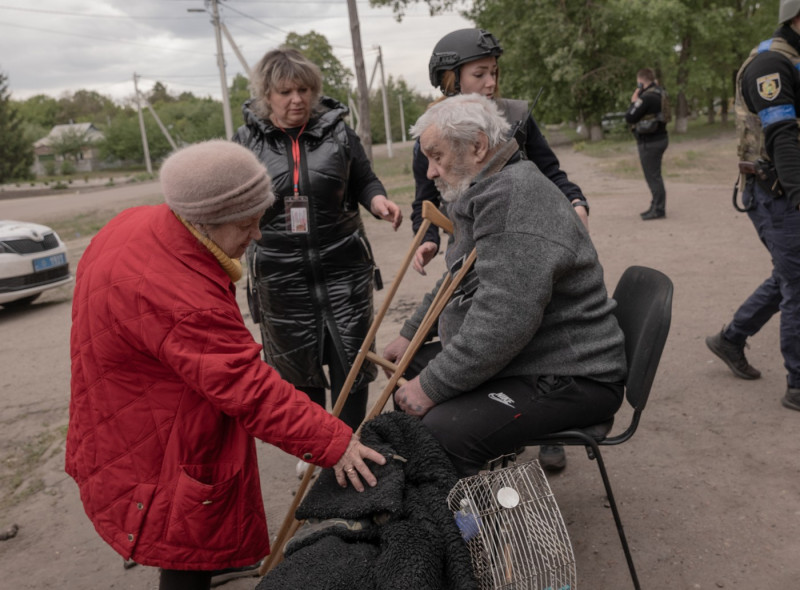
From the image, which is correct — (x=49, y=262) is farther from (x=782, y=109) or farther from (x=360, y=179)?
(x=782, y=109)

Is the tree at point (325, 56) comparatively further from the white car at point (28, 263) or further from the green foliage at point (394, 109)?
the white car at point (28, 263)

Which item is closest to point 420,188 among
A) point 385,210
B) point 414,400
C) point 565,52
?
point 385,210

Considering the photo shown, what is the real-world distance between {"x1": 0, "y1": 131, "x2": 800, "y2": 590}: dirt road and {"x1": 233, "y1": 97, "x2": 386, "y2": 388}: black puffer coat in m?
0.82

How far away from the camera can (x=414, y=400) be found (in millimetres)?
2334

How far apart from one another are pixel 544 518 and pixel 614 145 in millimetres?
26805

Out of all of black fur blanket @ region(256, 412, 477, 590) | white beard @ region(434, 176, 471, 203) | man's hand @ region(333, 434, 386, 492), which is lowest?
black fur blanket @ region(256, 412, 477, 590)

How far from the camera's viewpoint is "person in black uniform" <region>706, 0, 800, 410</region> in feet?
11.6

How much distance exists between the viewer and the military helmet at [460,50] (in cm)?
329

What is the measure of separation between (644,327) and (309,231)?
5.49 ft

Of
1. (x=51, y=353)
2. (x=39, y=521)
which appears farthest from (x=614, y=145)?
(x=39, y=521)

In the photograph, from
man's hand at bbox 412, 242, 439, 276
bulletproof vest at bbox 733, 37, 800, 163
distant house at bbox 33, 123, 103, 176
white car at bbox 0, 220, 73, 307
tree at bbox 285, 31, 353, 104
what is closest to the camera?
man's hand at bbox 412, 242, 439, 276

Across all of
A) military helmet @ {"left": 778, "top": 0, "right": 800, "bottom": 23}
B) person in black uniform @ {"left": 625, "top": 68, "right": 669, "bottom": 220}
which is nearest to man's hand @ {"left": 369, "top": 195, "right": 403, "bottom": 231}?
military helmet @ {"left": 778, "top": 0, "right": 800, "bottom": 23}

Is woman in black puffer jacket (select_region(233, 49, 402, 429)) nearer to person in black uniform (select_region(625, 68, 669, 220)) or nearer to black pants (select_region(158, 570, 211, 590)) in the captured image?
black pants (select_region(158, 570, 211, 590))

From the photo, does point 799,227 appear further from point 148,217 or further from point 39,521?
point 39,521
